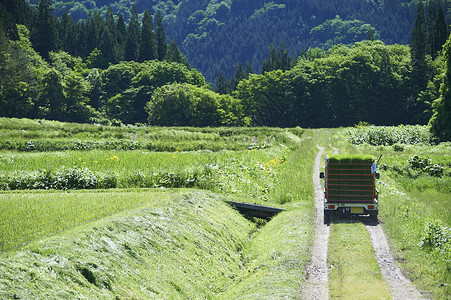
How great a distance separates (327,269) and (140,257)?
19.6 ft

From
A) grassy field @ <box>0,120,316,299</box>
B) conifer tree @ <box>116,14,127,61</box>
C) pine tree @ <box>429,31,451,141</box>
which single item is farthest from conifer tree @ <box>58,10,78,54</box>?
grassy field @ <box>0,120,316,299</box>

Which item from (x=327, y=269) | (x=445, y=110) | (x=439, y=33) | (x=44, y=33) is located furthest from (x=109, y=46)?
(x=327, y=269)

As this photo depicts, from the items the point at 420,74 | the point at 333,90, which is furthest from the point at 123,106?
the point at 420,74

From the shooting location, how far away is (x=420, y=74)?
128 metres

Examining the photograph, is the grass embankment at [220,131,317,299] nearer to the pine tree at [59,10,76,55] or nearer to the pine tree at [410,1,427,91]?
the pine tree at [410,1,427,91]

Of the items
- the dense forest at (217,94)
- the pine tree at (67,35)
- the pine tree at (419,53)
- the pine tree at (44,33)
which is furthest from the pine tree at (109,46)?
the pine tree at (419,53)

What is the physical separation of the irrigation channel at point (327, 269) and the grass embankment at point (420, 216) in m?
0.32

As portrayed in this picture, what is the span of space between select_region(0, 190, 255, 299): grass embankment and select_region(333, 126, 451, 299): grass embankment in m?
6.29

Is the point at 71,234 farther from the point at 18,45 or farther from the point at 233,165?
the point at 18,45

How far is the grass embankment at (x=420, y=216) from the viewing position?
657 inches

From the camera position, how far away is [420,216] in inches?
929

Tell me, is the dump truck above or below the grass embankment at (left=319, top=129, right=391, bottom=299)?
above

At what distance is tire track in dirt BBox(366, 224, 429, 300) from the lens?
15305mm

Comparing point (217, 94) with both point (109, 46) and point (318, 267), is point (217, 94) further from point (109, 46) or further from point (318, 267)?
point (318, 267)
